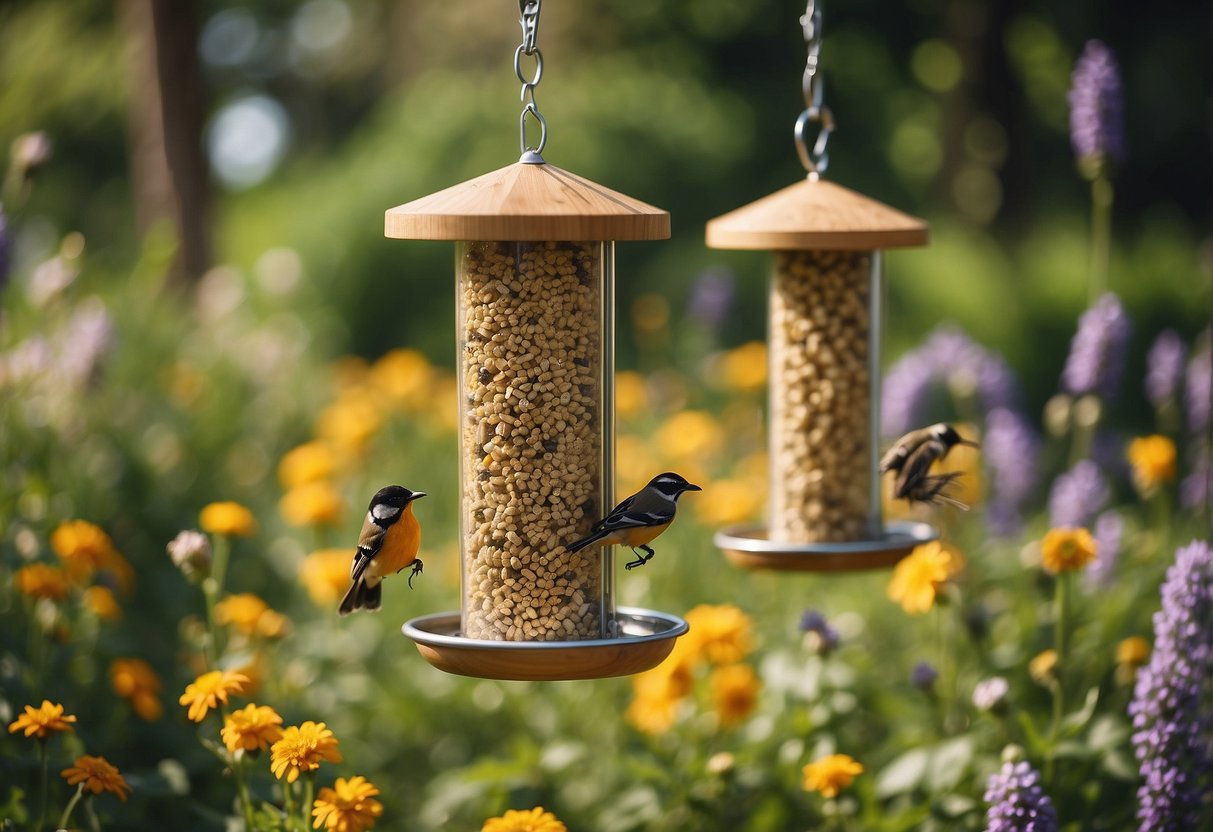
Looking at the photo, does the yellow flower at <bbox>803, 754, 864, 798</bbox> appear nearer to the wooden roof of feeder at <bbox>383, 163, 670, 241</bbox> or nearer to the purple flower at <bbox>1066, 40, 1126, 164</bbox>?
the wooden roof of feeder at <bbox>383, 163, 670, 241</bbox>

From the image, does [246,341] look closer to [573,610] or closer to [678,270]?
[678,270]

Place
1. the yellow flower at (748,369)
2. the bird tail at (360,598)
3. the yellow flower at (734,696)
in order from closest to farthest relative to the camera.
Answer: the bird tail at (360,598)
the yellow flower at (734,696)
the yellow flower at (748,369)

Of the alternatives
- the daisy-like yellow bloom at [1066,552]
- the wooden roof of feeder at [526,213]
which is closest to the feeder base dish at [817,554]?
the daisy-like yellow bloom at [1066,552]

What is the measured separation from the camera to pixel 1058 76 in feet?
62.8

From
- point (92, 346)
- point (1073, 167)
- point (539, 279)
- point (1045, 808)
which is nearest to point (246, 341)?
point (92, 346)

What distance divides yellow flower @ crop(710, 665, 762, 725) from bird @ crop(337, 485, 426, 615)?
4.41 feet

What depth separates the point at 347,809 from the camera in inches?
127

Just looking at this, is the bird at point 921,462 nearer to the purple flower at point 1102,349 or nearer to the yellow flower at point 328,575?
the purple flower at point 1102,349

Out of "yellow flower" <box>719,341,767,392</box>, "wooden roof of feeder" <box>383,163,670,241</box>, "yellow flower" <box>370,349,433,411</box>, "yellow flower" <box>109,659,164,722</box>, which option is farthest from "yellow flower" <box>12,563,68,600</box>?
"yellow flower" <box>719,341,767,392</box>

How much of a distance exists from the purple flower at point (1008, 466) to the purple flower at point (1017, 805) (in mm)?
2988

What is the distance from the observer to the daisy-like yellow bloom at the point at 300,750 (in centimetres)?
320

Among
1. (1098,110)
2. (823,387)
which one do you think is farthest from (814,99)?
(1098,110)

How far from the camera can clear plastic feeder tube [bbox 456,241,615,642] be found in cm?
346

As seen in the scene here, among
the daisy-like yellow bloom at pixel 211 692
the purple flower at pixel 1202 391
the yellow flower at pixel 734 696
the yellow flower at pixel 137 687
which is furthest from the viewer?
the purple flower at pixel 1202 391
